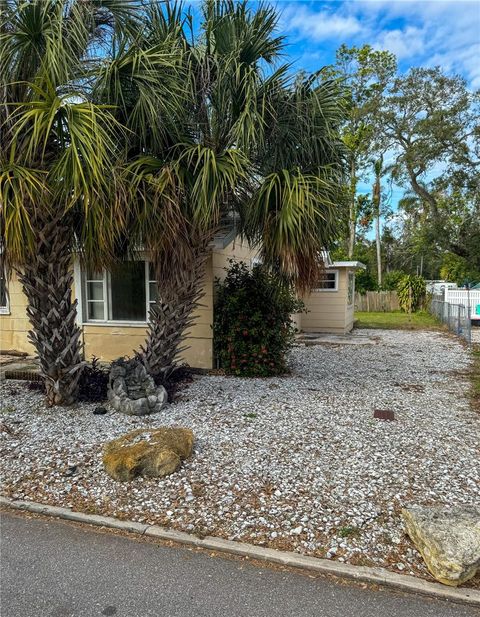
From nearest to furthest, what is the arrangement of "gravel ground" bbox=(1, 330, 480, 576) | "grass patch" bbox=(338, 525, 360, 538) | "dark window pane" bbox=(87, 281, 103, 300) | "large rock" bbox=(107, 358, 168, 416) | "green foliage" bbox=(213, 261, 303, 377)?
"grass patch" bbox=(338, 525, 360, 538) → "gravel ground" bbox=(1, 330, 480, 576) → "large rock" bbox=(107, 358, 168, 416) → "green foliage" bbox=(213, 261, 303, 377) → "dark window pane" bbox=(87, 281, 103, 300)

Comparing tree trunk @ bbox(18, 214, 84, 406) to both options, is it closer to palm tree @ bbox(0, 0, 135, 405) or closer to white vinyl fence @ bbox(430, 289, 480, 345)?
palm tree @ bbox(0, 0, 135, 405)

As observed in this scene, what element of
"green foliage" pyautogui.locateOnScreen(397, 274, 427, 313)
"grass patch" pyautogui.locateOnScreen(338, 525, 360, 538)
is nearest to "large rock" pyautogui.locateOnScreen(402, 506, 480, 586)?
"grass patch" pyautogui.locateOnScreen(338, 525, 360, 538)

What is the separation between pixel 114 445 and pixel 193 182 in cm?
308

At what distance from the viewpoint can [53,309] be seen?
5316mm

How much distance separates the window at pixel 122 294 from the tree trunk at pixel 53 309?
2.52m

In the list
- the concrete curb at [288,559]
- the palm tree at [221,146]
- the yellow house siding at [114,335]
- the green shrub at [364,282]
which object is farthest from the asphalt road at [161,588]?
the green shrub at [364,282]

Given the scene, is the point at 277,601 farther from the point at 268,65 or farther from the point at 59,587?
the point at 268,65

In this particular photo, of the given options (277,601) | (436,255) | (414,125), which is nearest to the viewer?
(277,601)

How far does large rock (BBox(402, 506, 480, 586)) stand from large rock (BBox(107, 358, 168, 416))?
3.43 meters

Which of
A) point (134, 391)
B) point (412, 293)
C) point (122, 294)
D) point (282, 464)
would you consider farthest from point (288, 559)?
point (412, 293)

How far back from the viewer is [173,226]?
16.1 feet

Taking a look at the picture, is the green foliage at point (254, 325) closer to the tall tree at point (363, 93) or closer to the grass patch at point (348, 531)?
the grass patch at point (348, 531)

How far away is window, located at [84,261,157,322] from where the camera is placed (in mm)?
8117

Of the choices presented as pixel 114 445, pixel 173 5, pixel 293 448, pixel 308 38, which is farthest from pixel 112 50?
pixel 293 448
